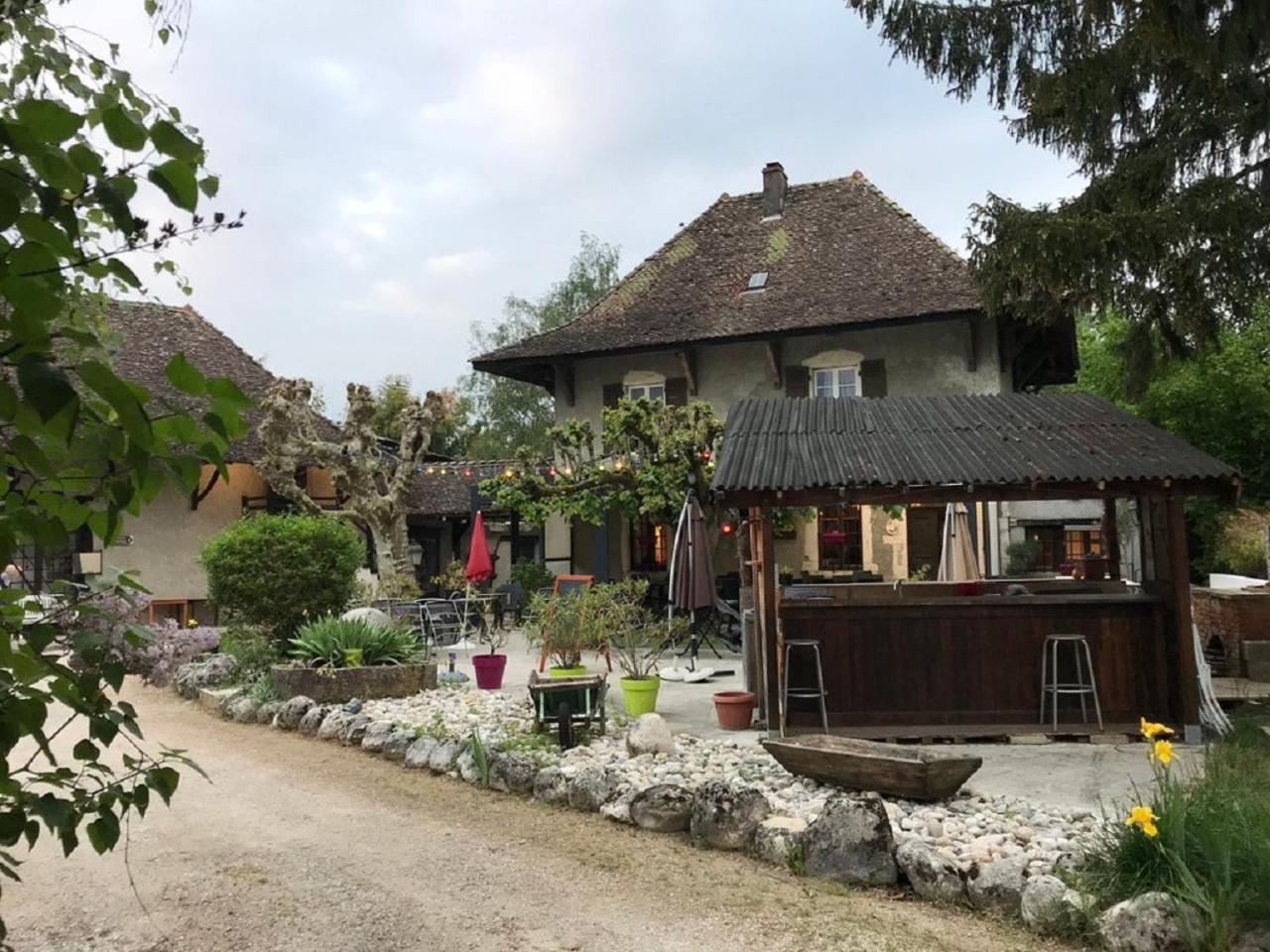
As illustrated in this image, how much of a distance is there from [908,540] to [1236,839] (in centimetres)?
1313

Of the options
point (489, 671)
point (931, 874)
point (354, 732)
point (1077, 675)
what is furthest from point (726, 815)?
point (489, 671)

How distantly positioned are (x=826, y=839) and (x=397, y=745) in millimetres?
3986

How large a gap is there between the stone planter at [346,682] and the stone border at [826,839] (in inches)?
70.9

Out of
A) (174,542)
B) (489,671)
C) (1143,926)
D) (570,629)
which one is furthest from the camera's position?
(174,542)

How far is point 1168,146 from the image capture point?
8.51 meters

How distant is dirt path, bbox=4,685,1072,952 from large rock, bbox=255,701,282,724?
253 cm

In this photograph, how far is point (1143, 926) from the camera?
375 cm

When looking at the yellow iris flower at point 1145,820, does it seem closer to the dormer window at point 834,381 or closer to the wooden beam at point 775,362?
the dormer window at point 834,381

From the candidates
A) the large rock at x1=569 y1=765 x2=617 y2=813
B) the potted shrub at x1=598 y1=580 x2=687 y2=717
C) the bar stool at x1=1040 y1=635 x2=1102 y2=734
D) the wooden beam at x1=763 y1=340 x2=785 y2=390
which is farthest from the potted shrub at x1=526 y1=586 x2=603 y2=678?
the wooden beam at x1=763 y1=340 x2=785 y2=390

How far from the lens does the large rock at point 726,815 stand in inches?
208

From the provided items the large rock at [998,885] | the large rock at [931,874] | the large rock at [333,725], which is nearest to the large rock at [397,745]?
the large rock at [333,725]

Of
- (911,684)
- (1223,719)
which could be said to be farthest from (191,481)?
(1223,719)

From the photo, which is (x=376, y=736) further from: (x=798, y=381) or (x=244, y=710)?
(x=798, y=381)

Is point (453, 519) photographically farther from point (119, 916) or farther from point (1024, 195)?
point (119, 916)
